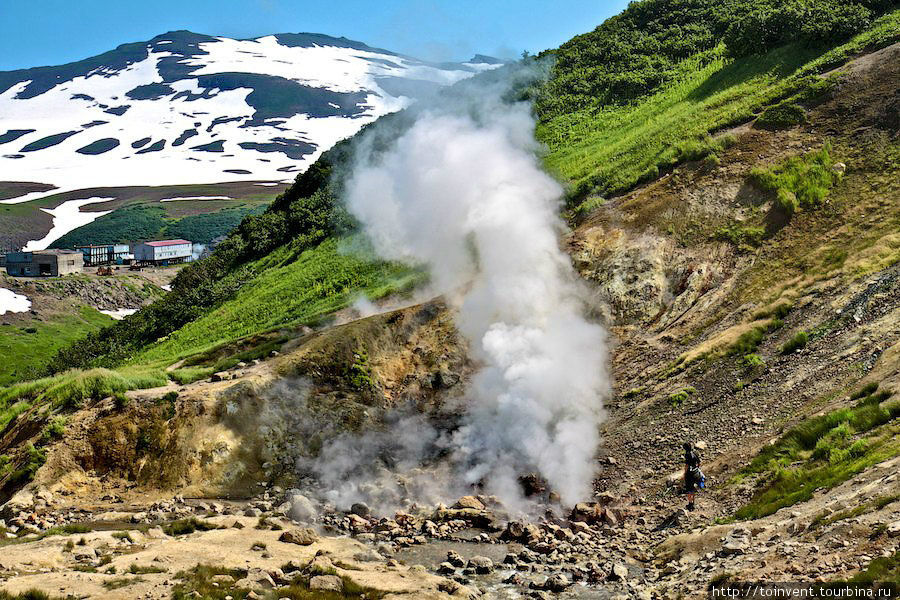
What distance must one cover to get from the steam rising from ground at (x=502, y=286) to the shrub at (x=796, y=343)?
14.8ft

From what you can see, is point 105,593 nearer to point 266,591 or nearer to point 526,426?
point 266,591

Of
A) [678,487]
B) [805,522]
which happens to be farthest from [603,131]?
[805,522]

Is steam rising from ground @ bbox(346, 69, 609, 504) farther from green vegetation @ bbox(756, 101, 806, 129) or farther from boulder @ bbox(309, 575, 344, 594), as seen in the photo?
green vegetation @ bbox(756, 101, 806, 129)

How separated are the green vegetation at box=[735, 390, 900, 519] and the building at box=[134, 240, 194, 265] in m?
112

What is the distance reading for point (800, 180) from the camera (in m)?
21.3

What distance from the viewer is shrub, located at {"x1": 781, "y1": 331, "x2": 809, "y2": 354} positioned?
1609cm

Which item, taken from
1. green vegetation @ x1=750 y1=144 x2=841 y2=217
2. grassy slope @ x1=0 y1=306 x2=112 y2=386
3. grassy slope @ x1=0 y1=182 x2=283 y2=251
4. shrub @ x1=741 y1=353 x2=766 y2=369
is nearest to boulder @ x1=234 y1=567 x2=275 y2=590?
shrub @ x1=741 y1=353 x2=766 y2=369

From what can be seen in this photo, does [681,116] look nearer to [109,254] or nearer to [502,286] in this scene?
[502,286]

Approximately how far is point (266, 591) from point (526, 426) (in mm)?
7537

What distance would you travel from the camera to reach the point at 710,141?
2428 centimetres

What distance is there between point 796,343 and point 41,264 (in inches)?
3831

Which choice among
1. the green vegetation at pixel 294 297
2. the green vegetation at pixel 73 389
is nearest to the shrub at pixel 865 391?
the green vegetation at pixel 294 297

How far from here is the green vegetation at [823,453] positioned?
37.8ft

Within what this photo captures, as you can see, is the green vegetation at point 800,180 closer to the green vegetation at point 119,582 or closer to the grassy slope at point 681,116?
the grassy slope at point 681,116
